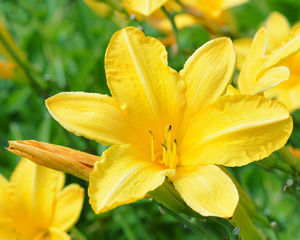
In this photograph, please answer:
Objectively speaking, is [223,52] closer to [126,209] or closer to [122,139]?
[122,139]

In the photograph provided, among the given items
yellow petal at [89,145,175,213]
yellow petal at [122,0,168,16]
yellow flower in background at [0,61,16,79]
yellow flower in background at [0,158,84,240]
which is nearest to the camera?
yellow petal at [89,145,175,213]

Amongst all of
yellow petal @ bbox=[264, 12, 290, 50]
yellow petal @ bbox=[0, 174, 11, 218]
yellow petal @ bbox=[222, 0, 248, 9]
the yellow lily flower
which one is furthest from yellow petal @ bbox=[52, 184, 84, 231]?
yellow petal @ bbox=[222, 0, 248, 9]

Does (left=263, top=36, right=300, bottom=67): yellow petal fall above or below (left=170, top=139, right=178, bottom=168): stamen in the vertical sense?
above

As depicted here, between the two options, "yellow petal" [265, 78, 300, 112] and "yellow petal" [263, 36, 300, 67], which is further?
"yellow petal" [265, 78, 300, 112]

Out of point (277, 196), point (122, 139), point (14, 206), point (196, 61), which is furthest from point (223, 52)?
point (277, 196)

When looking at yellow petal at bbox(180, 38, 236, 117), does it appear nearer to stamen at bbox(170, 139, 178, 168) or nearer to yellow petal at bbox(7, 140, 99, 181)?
stamen at bbox(170, 139, 178, 168)

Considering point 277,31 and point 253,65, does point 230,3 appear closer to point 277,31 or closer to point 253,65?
point 277,31
